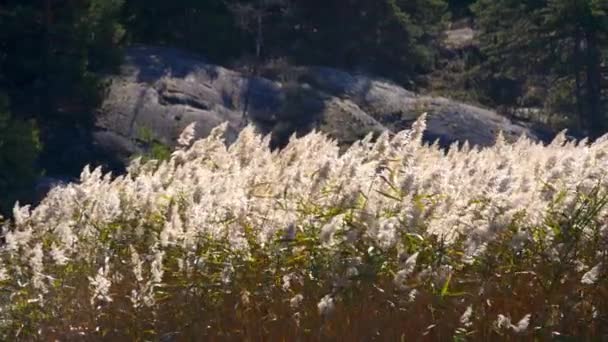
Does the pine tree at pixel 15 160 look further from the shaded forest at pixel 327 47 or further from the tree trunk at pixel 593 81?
the tree trunk at pixel 593 81

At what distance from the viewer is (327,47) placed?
23.8 meters

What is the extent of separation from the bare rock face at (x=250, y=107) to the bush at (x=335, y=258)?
11913 mm

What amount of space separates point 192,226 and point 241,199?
24cm

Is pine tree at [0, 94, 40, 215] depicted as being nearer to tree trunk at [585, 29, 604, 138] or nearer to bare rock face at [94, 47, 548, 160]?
bare rock face at [94, 47, 548, 160]

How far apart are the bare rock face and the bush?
11.9 m

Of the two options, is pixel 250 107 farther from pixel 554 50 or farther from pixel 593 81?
pixel 593 81

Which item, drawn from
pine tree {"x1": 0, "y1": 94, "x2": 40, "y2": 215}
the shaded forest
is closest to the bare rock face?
the shaded forest

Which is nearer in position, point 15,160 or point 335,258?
point 335,258

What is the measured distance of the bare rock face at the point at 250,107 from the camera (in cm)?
1834

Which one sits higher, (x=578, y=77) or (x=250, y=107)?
(x=578, y=77)

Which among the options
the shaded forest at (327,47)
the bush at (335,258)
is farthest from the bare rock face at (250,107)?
the bush at (335,258)

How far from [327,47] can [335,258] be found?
1896 centimetres

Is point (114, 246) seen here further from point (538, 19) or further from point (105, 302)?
point (538, 19)

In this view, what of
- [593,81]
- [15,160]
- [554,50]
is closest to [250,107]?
[554,50]
